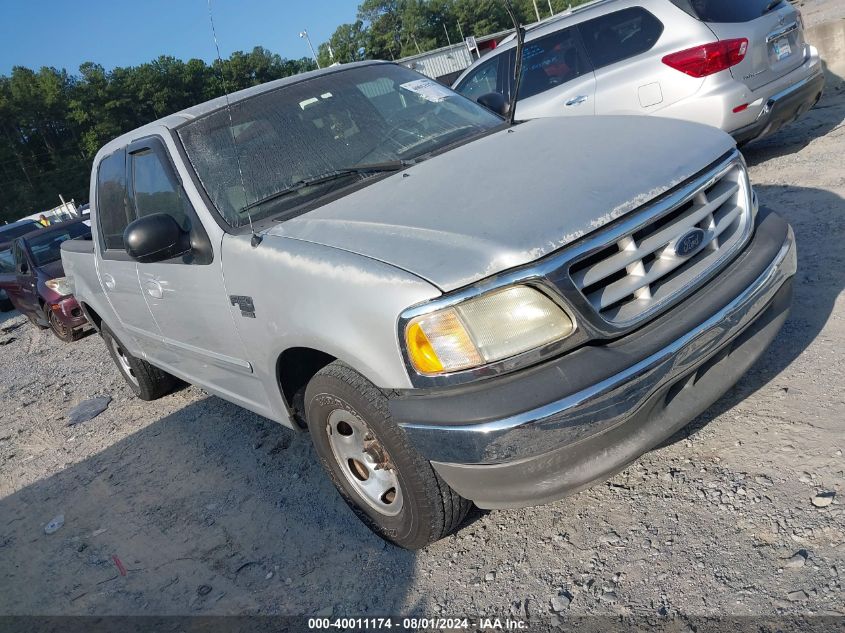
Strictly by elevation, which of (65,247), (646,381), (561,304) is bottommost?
(646,381)

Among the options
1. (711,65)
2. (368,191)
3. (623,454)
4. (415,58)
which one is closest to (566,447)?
(623,454)

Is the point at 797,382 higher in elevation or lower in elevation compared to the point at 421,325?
lower

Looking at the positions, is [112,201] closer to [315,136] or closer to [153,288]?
[153,288]

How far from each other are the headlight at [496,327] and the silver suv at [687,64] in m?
4.32

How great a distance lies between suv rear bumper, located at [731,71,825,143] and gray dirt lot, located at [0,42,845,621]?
1.07m

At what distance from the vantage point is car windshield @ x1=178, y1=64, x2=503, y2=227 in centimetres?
318

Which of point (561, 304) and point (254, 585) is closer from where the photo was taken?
point (561, 304)

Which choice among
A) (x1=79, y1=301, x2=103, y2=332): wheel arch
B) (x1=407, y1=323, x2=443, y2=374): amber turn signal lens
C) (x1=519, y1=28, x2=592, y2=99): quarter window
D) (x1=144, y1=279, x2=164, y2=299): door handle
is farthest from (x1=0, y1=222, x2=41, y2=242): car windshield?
(x1=407, y1=323, x2=443, y2=374): amber turn signal lens

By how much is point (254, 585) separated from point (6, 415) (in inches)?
201

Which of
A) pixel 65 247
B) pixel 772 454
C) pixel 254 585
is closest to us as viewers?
pixel 772 454

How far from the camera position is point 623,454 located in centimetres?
229

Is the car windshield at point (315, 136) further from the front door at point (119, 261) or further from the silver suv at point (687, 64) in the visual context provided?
the silver suv at point (687, 64)

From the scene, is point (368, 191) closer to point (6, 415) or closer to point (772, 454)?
point (772, 454)

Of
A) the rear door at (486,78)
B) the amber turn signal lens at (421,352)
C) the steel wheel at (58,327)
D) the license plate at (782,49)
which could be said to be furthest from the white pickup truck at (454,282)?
the steel wheel at (58,327)
